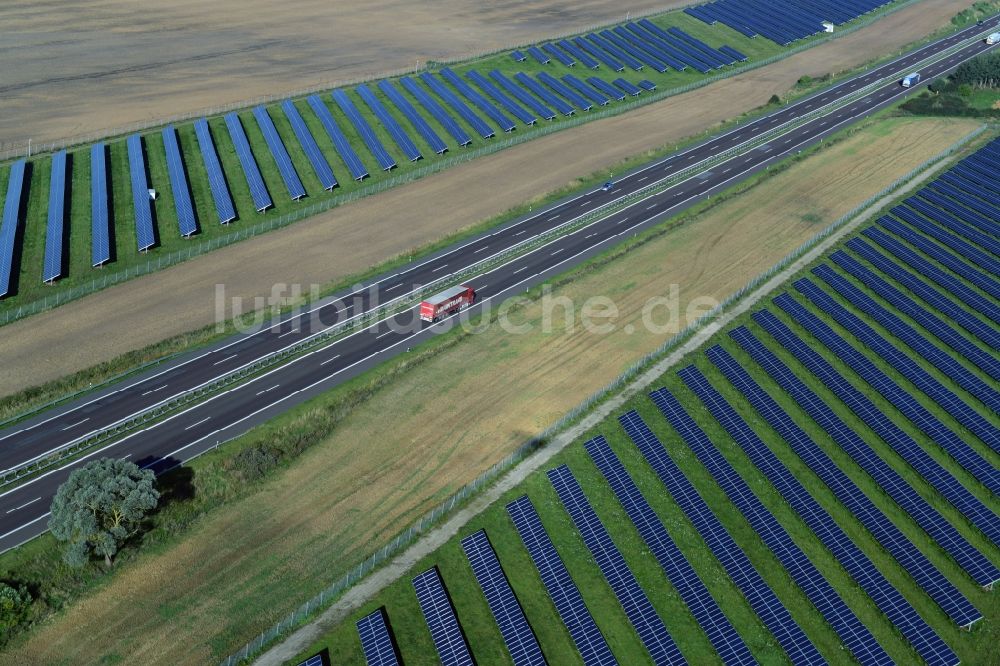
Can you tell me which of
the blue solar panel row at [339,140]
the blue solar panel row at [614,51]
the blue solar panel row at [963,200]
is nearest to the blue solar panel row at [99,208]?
the blue solar panel row at [339,140]

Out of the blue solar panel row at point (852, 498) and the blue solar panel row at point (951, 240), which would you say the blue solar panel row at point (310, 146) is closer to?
the blue solar panel row at point (852, 498)

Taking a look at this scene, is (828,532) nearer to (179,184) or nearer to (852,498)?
(852,498)

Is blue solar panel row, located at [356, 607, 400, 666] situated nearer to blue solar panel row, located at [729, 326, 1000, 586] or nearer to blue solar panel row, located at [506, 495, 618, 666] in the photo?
blue solar panel row, located at [506, 495, 618, 666]

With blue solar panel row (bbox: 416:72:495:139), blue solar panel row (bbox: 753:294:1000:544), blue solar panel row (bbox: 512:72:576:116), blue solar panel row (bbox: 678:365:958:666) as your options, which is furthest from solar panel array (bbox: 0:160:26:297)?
blue solar panel row (bbox: 512:72:576:116)

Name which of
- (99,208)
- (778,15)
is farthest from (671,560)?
(778,15)

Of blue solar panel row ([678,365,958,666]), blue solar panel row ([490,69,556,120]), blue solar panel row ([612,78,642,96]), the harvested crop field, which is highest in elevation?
the harvested crop field
